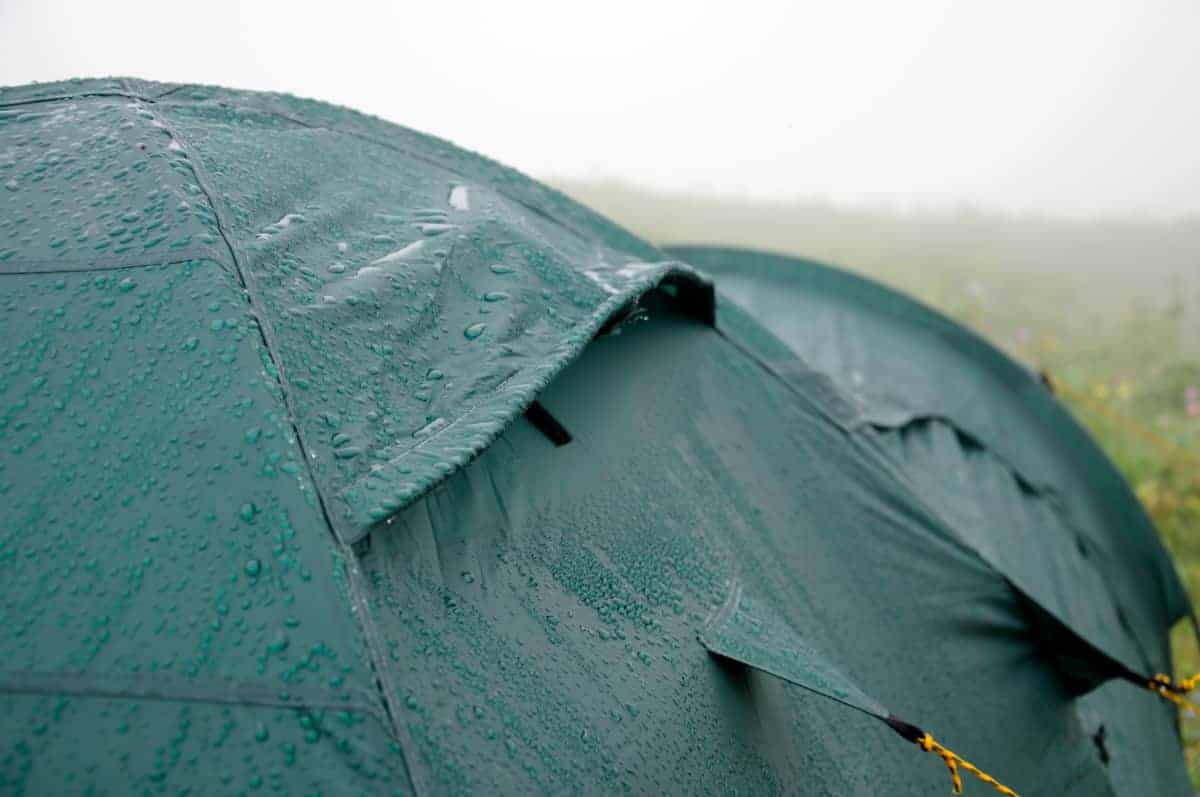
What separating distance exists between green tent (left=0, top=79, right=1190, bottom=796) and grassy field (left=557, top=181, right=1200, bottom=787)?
6.27ft

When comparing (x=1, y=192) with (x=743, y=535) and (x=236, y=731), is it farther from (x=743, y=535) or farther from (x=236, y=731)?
(x=743, y=535)

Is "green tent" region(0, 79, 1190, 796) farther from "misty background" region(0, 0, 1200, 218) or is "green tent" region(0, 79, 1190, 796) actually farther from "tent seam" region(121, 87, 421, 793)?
"misty background" region(0, 0, 1200, 218)

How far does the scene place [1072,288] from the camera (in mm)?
6562

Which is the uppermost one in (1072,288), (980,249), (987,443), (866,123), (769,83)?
(769,83)

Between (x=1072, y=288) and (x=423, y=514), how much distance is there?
23.3 feet

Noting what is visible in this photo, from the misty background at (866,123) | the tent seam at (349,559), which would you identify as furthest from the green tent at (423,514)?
the misty background at (866,123)

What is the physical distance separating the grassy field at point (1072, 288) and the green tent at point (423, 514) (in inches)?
75.2

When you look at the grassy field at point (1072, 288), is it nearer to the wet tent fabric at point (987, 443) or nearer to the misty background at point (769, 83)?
the wet tent fabric at point (987, 443)

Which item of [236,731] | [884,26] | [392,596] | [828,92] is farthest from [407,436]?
[884,26]

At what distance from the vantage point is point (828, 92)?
18906mm

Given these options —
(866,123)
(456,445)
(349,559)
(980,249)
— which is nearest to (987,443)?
(456,445)

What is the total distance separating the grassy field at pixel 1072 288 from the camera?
351 cm

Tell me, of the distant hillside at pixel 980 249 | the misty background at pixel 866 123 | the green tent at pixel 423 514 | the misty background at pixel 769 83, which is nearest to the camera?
the green tent at pixel 423 514

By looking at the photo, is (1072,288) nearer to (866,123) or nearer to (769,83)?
(866,123)
